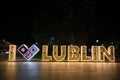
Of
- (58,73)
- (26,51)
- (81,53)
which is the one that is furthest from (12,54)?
(58,73)

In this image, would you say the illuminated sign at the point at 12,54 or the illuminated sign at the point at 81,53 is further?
the illuminated sign at the point at 12,54

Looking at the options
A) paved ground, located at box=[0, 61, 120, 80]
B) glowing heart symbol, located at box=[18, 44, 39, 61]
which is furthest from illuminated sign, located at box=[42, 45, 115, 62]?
paved ground, located at box=[0, 61, 120, 80]

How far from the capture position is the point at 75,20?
46.2 metres

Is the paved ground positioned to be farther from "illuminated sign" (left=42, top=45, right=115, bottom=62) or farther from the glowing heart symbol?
the glowing heart symbol

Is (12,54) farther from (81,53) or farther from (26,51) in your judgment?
(81,53)

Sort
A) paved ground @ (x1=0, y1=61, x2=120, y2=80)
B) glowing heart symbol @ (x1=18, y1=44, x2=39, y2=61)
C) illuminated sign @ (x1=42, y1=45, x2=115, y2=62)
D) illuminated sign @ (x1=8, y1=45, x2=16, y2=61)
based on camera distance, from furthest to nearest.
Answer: glowing heart symbol @ (x1=18, y1=44, x2=39, y2=61) < illuminated sign @ (x1=8, y1=45, x2=16, y2=61) < illuminated sign @ (x1=42, y1=45, x2=115, y2=62) < paved ground @ (x1=0, y1=61, x2=120, y2=80)

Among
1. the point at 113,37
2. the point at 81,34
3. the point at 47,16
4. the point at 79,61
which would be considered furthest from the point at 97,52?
the point at 113,37

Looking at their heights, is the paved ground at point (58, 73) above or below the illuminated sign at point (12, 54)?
below

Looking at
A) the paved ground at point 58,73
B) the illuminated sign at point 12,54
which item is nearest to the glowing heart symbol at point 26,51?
the illuminated sign at point 12,54

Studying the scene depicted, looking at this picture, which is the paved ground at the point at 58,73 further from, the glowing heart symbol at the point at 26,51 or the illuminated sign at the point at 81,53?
the glowing heart symbol at the point at 26,51

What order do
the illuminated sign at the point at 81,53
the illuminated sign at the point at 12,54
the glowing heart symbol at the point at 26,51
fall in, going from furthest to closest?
1. the glowing heart symbol at the point at 26,51
2. the illuminated sign at the point at 12,54
3. the illuminated sign at the point at 81,53

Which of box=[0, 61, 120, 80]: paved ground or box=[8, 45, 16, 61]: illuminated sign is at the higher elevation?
box=[8, 45, 16, 61]: illuminated sign

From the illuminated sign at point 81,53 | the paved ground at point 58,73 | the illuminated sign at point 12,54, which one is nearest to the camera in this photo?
the paved ground at point 58,73

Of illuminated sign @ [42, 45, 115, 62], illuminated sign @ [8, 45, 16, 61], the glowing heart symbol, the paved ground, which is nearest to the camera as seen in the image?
the paved ground
